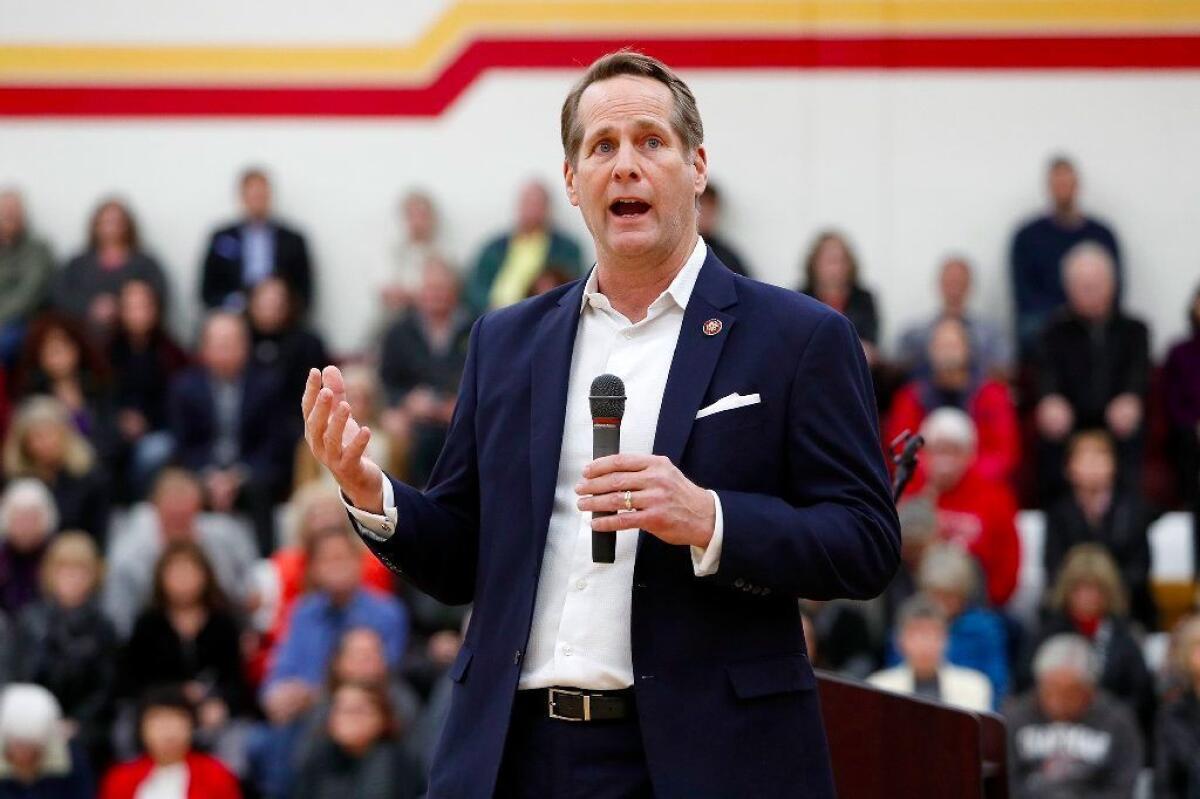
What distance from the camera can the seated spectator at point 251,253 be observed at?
1158cm

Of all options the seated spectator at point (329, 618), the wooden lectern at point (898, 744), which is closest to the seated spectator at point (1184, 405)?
the seated spectator at point (329, 618)

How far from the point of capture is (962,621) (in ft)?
27.5

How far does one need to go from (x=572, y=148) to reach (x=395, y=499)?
64 cm

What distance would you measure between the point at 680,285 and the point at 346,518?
578 cm

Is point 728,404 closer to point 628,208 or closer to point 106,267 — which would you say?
point 628,208

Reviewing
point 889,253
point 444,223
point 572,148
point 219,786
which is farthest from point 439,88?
point 572,148

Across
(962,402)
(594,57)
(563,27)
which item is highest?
(563,27)

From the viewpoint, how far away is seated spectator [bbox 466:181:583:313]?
36.1ft

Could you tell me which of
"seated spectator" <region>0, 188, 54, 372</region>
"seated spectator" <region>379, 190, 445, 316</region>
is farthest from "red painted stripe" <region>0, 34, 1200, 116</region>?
"seated spectator" <region>0, 188, 54, 372</region>

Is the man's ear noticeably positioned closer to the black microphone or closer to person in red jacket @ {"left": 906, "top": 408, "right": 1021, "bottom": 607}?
the black microphone

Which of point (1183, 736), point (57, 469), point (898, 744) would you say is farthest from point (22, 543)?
point (898, 744)

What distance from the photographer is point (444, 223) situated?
11914 mm

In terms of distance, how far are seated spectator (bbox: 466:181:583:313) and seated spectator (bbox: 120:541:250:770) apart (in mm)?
2778

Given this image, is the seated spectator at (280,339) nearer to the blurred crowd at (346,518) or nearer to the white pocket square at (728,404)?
the blurred crowd at (346,518)
